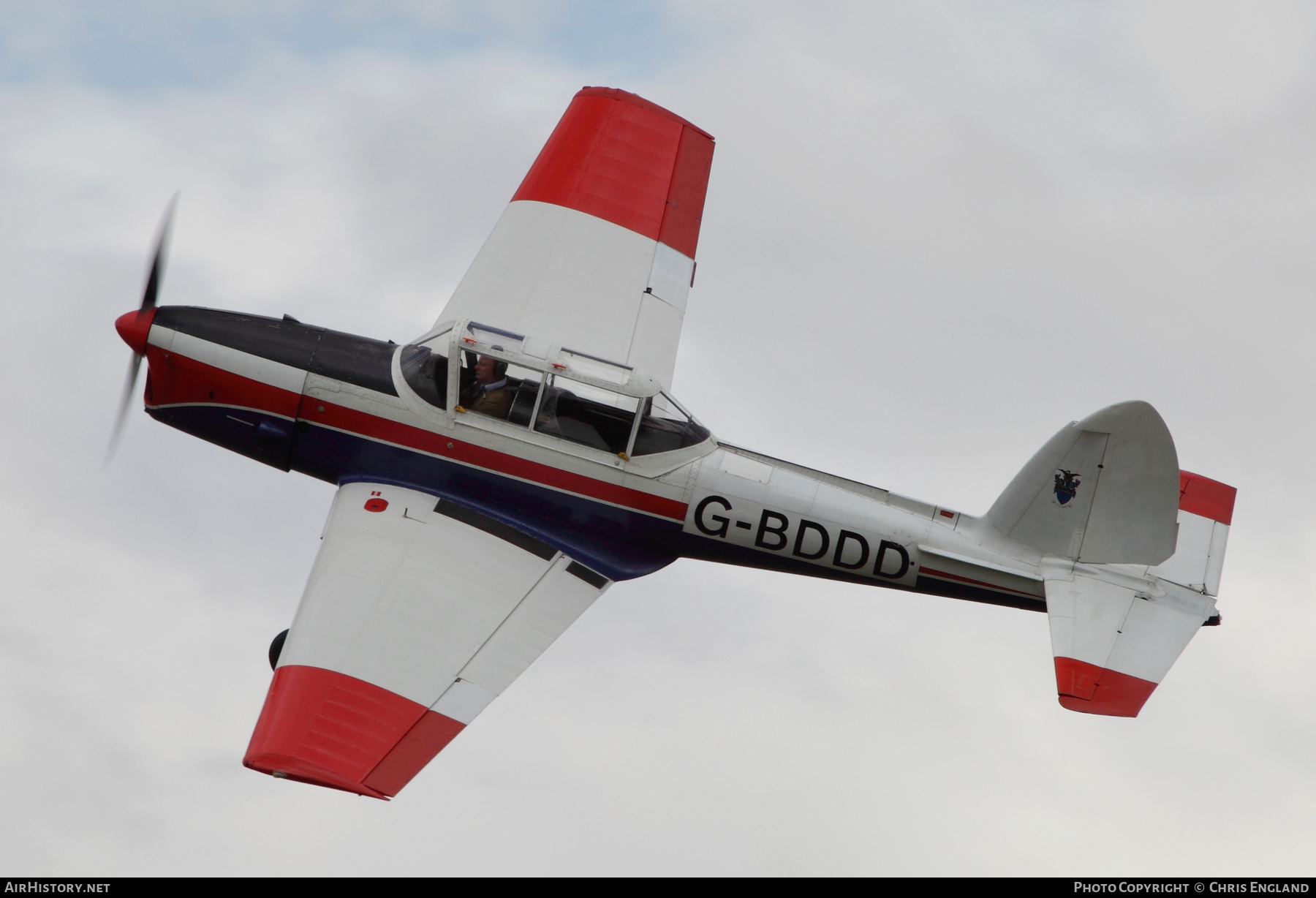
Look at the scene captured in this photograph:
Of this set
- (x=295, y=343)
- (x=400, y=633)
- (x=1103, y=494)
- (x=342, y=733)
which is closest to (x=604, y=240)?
(x=295, y=343)

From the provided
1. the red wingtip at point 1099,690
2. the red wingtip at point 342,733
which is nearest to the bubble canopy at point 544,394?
the red wingtip at point 342,733

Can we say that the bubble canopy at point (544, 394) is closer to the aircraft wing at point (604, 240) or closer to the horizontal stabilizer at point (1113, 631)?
the aircraft wing at point (604, 240)

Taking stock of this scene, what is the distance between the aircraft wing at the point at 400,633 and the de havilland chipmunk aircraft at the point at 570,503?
2 centimetres

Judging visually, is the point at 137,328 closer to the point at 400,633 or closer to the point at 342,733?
the point at 400,633

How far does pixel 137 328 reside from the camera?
11633 millimetres

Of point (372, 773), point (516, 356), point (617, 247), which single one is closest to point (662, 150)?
point (617, 247)

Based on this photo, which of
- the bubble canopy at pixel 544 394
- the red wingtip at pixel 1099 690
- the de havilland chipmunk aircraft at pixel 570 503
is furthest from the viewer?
the bubble canopy at pixel 544 394

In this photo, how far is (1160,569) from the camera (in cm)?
1100

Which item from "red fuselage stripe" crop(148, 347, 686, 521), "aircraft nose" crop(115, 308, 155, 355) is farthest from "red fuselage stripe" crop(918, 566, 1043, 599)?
"aircraft nose" crop(115, 308, 155, 355)

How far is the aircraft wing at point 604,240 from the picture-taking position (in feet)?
41.0

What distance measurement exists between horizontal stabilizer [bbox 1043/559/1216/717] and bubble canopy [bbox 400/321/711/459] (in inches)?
137

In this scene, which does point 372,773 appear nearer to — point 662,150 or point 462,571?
point 462,571

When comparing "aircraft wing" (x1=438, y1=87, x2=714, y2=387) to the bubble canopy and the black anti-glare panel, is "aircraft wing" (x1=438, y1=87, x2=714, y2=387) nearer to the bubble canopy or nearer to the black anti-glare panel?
the bubble canopy

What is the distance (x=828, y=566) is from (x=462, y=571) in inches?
128
